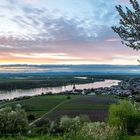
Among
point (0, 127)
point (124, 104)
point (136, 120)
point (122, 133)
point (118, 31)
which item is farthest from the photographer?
point (124, 104)

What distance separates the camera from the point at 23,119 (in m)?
47.5

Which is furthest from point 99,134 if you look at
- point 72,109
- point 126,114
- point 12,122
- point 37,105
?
point 37,105

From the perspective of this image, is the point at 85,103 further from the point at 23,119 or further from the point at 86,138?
the point at 86,138

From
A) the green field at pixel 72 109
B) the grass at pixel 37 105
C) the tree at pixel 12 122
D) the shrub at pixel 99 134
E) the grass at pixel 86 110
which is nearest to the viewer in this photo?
the shrub at pixel 99 134

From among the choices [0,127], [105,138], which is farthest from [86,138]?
[0,127]

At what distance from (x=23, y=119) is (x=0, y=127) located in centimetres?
426

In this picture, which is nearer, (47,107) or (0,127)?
(0,127)

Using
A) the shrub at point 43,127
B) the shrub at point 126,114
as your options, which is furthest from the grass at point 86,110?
the shrub at point 126,114

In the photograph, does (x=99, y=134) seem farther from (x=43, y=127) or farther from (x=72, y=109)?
(x=72, y=109)

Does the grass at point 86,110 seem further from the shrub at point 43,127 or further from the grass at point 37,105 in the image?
the shrub at point 43,127

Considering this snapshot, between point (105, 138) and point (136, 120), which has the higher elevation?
point (105, 138)

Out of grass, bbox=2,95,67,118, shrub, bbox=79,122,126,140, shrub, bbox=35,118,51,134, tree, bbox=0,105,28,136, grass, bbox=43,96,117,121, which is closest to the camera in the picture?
shrub, bbox=79,122,126,140

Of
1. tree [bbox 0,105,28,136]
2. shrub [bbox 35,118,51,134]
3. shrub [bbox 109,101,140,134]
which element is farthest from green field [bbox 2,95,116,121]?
tree [bbox 0,105,28,136]

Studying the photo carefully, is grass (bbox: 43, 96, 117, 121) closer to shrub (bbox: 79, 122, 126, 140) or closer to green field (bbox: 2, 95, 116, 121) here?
green field (bbox: 2, 95, 116, 121)
